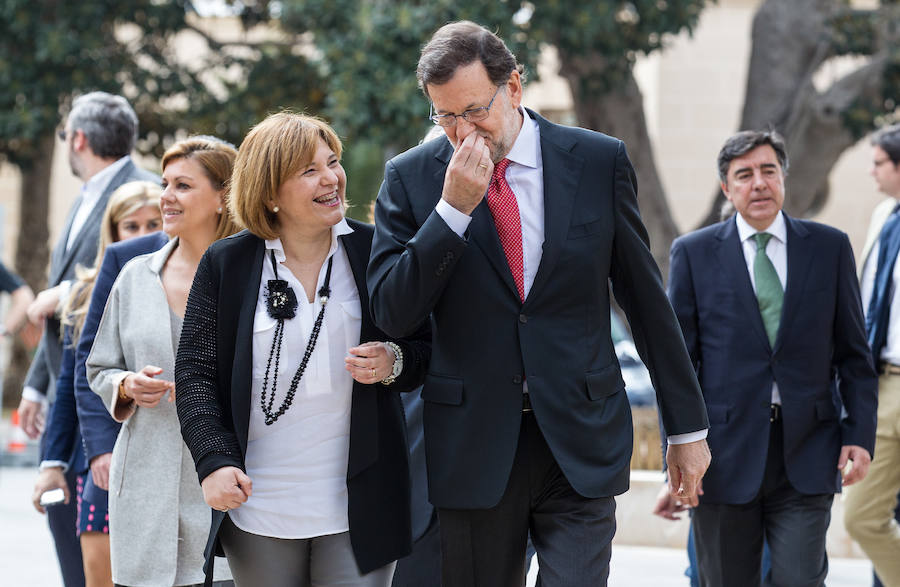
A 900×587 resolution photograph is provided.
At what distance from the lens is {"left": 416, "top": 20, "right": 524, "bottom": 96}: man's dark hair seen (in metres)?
3.28

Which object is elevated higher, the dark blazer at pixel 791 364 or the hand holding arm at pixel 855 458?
the dark blazer at pixel 791 364

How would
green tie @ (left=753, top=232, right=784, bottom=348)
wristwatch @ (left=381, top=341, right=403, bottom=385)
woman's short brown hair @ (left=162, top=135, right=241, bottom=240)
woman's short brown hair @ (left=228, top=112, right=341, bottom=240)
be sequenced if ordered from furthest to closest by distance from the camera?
1. green tie @ (left=753, top=232, right=784, bottom=348)
2. woman's short brown hair @ (left=162, top=135, right=241, bottom=240)
3. woman's short brown hair @ (left=228, top=112, right=341, bottom=240)
4. wristwatch @ (left=381, top=341, right=403, bottom=385)

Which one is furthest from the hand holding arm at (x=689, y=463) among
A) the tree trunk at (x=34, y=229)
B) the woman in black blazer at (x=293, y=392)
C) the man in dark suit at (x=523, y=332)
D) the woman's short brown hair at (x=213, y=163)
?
the tree trunk at (x=34, y=229)

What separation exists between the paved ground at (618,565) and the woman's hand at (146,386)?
3901 millimetres

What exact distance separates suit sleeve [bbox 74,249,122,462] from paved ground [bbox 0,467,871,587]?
3.32 meters

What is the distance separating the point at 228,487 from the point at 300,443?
0.89 ft

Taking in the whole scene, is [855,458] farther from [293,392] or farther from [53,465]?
[53,465]

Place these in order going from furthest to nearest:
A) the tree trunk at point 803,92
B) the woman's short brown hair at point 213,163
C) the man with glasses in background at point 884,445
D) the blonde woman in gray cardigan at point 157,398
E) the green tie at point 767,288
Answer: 1. the tree trunk at point 803,92
2. the man with glasses in background at point 884,445
3. the green tie at point 767,288
4. the woman's short brown hair at point 213,163
5. the blonde woman in gray cardigan at point 157,398

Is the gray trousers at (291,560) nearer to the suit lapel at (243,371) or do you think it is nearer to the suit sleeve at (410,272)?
the suit lapel at (243,371)

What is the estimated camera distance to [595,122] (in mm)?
12984

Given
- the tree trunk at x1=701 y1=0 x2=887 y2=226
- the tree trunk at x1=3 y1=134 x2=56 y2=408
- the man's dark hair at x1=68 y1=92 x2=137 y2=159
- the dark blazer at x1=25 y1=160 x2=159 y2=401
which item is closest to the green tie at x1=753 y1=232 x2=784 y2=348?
the dark blazer at x1=25 y1=160 x2=159 y2=401

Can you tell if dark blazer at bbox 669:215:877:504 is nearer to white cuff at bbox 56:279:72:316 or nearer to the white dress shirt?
the white dress shirt

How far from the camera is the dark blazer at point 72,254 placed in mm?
5508

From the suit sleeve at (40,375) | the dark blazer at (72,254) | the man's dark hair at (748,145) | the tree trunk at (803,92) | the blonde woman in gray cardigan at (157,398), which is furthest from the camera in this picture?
the tree trunk at (803,92)
